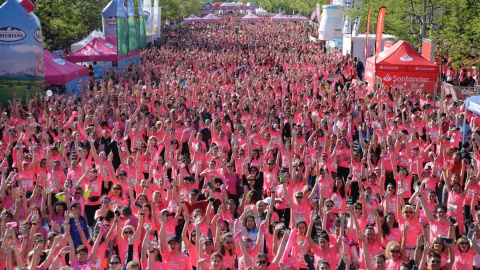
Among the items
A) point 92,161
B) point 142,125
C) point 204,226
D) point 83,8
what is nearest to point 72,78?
point 142,125

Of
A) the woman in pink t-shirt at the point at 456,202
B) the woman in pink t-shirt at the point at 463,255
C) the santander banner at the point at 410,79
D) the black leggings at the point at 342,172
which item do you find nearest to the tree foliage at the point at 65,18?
the santander banner at the point at 410,79

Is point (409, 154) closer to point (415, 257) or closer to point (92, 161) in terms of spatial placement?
point (415, 257)

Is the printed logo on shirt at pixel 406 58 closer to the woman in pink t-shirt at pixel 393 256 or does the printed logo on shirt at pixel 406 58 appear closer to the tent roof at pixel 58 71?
the tent roof at pixel 58 71

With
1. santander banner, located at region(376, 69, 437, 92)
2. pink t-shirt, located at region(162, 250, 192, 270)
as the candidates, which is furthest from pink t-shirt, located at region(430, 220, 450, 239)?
santander banner, located at region(376, 69, 437, 92)

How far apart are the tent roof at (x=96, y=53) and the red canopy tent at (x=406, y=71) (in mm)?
10254

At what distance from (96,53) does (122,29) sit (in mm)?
2706

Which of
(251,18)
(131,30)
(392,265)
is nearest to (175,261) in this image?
(392,265)

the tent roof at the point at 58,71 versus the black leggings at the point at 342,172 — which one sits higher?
the tent roof at the point at 58,71

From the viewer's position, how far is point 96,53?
2339 centimetres

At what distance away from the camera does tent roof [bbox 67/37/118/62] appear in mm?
22850

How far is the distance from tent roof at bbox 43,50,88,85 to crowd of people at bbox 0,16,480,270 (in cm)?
442

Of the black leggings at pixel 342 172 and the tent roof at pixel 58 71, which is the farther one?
the tent roof at pixel 58 71

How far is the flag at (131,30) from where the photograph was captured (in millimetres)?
27969

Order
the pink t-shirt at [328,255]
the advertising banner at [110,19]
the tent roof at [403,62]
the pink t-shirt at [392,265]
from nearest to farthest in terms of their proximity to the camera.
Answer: the pink t-shirt at [392,265]
the pink t-shirt at [328,255]
the tent roof at [403,62]
the advertising banner at [110,19]
